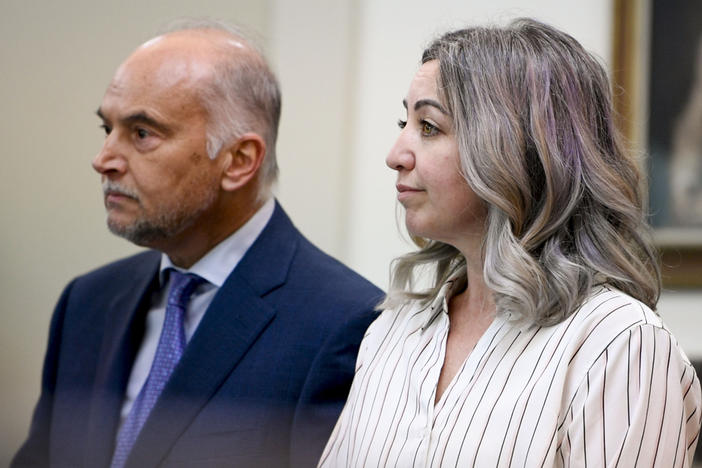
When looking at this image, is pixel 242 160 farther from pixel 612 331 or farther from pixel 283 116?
pixel 612 331

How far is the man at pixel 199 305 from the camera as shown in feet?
5.11

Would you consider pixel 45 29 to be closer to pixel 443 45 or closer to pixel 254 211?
pixel 254 211

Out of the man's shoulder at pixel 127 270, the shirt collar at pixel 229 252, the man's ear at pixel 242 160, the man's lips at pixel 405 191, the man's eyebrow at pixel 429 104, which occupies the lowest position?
the man's shoulder at pixel 127 270

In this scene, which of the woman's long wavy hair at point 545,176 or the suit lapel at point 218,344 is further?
the suit lapel at point 218,344

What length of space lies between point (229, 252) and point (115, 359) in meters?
0.28

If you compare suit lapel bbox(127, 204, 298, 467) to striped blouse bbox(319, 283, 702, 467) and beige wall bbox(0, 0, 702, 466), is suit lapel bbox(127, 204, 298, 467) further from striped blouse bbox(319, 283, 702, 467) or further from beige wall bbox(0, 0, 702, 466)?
striped blouse bbox(319, 283, 702, 467)

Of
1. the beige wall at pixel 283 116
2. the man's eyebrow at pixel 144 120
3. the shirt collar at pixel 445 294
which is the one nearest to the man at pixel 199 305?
the man's eyebrow at pixel 144 120

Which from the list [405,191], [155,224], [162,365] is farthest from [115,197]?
[405,191]

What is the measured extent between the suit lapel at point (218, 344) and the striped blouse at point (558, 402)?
1.32 feet

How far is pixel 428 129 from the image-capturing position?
1265 millimetres

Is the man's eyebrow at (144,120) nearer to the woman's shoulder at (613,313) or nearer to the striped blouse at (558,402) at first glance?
the striped blouse at (558,402)

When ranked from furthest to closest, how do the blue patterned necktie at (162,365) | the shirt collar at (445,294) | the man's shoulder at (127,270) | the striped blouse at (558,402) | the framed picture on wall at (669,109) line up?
the framed picture on wall at (669,109)
the man's shoulder at (127,270)
the blue patterned necktie at (162,365)
the shirt collar at (445,294)
the striped blouse at (558,402)

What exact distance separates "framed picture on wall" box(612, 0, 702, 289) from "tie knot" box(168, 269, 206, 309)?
126 centimetres

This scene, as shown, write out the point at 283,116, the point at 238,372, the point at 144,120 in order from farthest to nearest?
the point at 283,116, the point at 144,120, the point at 238,372
